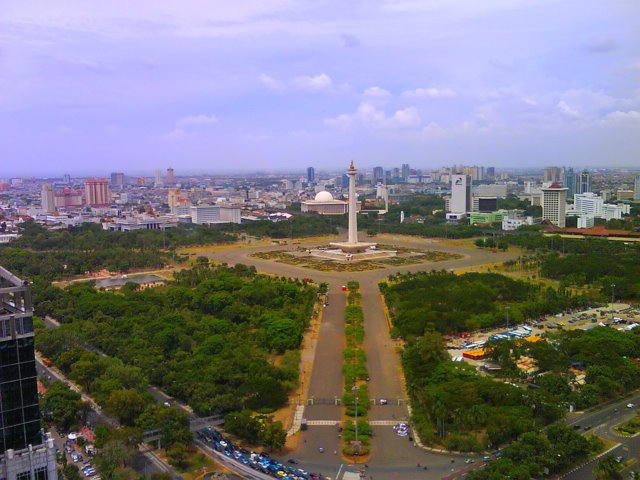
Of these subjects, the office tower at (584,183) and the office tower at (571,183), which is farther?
the office tower at (571,183)

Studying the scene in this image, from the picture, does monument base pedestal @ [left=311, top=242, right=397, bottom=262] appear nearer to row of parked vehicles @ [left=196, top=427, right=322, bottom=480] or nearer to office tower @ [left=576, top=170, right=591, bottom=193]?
row of parked vehicles @ [left=196, top=427, right=322, bottom=480]

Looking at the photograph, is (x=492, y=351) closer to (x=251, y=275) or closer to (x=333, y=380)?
(x=333, y=380)

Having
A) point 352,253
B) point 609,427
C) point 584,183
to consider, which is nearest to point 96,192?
point 352,253

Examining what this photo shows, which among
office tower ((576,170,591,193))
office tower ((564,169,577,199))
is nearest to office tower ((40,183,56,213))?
office tower ((564,169,577,199))

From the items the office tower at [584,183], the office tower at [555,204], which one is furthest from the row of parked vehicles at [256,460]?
the office tower at [584,183]

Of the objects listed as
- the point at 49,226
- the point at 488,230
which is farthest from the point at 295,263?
the point at 49,226

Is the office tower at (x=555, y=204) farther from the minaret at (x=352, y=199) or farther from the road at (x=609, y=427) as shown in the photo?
the road at (x=609, y=427)
